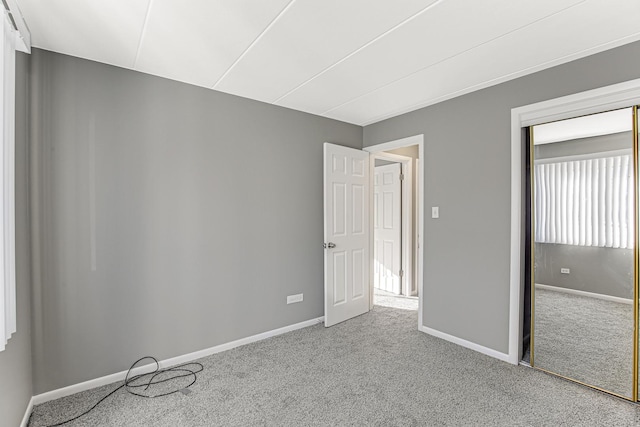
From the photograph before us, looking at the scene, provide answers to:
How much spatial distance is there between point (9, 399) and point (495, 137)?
383 cm

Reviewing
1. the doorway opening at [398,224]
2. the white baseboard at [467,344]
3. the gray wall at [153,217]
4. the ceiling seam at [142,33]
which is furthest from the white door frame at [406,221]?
the ceiling seam at [142,33]

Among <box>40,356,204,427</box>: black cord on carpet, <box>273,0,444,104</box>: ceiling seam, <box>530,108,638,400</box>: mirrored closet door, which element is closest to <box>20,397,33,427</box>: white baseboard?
<box>40,356,204,427</box>: black cord on carpet

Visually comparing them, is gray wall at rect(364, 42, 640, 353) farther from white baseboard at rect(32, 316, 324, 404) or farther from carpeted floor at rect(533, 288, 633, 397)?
white baseboard at rect(32, 316, 324, 404)

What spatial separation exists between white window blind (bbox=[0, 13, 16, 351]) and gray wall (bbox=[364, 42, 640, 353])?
3.25 meters

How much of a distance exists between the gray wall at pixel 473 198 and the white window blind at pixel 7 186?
325cm

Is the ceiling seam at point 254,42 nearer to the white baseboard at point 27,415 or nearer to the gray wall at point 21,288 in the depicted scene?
the gray wall at point 21,288

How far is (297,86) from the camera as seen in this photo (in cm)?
280

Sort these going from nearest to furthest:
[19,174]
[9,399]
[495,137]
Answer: [9,399]
[19,174]
[495,137]

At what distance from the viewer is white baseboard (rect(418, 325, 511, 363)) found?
2730 mm

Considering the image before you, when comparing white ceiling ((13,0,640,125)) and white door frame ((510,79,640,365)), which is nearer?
white ceiling ((13,0,640,125))

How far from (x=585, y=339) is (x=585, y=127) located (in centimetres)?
166

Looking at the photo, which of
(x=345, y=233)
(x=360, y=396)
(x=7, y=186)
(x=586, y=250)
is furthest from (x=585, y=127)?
(x=7, y=186)

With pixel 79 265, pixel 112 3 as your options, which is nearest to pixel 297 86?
pixel 112 3

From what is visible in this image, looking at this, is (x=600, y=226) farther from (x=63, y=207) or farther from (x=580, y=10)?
(x=63, y=207)
